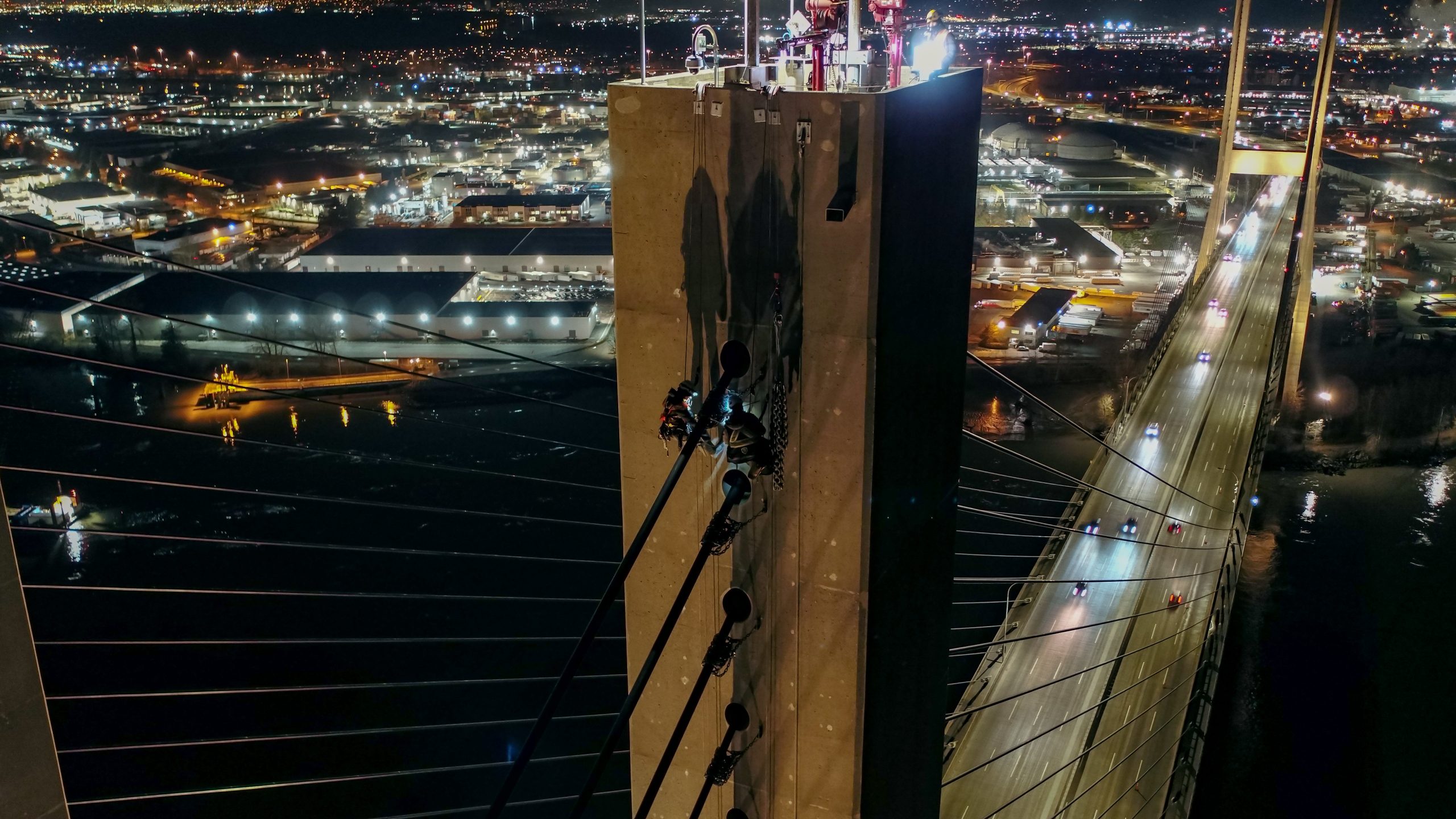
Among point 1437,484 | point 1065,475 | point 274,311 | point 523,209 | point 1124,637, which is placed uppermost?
point 1065,475

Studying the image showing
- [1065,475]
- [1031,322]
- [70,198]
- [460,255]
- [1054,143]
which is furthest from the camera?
[1054,143]

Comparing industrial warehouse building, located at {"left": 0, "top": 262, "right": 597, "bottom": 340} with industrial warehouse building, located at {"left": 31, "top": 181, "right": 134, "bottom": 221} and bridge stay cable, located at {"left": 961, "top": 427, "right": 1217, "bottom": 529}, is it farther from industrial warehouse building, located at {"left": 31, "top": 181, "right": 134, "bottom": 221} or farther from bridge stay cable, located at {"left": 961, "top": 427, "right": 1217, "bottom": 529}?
bridge stay cable, located at {"left": 961, "top": 427, "right": 1217, "bottom": 529}

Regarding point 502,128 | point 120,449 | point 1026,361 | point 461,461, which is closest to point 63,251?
point 120,449

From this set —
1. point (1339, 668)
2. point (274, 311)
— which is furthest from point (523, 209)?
point (1339, 668)

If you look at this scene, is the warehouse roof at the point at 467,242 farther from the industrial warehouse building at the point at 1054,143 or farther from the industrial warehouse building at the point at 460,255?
the industrial warehouse building at the point at 1054,143

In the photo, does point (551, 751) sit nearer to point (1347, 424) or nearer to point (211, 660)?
point (211, 660)

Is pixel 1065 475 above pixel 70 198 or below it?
above

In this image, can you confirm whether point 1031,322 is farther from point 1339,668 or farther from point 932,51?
point 932,51
